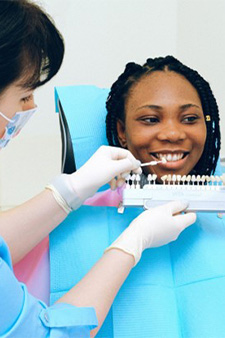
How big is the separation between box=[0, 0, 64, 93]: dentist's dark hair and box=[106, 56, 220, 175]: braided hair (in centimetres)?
51

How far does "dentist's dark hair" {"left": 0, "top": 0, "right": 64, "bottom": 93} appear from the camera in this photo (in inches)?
37.4

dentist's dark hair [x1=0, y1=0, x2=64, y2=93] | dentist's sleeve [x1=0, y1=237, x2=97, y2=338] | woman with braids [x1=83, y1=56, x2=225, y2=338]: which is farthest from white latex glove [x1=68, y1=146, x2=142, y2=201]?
dentist's sleeve [x1=0, y1=237, x2=97, y2=338]

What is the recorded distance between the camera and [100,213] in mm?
1491

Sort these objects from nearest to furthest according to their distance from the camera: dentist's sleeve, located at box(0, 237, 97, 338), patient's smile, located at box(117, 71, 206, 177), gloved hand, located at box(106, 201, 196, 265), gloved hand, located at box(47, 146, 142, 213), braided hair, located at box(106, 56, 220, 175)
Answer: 1. dentist's sleeve, located at box(0, 237, 97, 338)
2. gloved hand, located at box(106, 201, 196, 265)
3. gloved hand, located at box(47, 146, 142, 213)
4. patient's smile, located at box(117, 71, 206, 177)
5. braided hair, located at box(106, 56, 220, 175)

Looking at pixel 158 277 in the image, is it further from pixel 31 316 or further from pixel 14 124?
pixel 14 124

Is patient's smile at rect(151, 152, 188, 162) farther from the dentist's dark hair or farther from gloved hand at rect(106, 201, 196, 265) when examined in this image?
the dentist's dark hair

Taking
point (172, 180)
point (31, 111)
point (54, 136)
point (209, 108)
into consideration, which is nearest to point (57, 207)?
point (31, 111)

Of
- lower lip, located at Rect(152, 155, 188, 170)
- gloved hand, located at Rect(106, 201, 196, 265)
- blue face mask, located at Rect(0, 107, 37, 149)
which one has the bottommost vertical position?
gloved hand, located at Rect(106, 201, 196, 265)

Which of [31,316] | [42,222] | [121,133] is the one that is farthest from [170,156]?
[31,316]

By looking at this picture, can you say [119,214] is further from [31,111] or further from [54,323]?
[54,323]

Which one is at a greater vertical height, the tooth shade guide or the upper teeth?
the upper teeth

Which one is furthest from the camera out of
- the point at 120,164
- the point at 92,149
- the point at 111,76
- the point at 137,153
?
the point at 111,76

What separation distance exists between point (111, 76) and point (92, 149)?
99cm

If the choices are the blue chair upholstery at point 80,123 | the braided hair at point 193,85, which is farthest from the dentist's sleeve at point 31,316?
the braided hair at point 193,85
